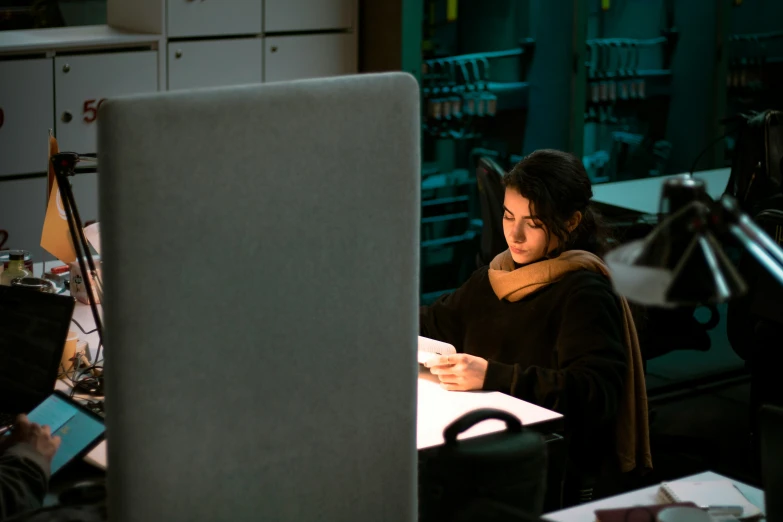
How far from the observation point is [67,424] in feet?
6.40

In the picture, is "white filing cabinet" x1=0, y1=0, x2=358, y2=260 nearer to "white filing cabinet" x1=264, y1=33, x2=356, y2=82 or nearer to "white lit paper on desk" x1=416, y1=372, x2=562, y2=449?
"white filing cabinet" x1=264, y1=33, x2=356, y2=82

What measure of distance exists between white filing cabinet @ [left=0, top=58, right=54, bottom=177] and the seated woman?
1872mm

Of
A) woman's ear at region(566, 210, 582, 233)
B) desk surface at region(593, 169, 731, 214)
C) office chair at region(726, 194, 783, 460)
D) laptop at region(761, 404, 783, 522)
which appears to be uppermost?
woman's ear at region(566, 210, 582, 233)

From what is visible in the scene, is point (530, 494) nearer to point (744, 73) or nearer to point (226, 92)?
point (226, 92)

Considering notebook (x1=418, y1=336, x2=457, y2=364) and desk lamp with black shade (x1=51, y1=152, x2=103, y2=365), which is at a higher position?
desk lamp with black shade (x1=51, y1=152, x2=103, y2=365)

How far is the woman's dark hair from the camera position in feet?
7.66

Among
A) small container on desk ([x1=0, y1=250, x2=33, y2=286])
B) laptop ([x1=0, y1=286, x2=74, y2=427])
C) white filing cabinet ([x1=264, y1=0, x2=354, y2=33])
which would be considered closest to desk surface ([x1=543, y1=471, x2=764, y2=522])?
laptop ([x1=0, y1=286, x2=74, y2=427])

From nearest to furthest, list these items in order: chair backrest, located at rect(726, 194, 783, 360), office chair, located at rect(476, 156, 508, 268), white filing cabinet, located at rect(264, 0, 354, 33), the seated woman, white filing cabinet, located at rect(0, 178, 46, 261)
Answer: the seated woman → chair backrest, located at rect(726, 194, 783, 360) → office chair, located at rect(476, 156, 508, 268) → white filing cabinet, located at rect(0, 178, 46, 261) → white filing cabinet, located at rect(264, 0, 354, 33)

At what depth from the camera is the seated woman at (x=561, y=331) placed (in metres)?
2.22

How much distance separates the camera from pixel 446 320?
2.62 m

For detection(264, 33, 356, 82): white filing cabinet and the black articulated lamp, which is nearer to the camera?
the black articulated lamp

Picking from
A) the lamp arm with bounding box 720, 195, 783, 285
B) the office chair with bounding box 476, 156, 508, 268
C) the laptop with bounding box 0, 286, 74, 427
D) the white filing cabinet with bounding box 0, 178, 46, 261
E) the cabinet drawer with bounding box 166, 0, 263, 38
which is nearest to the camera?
the lamp arm with bounding box 720, 195, 783, 285

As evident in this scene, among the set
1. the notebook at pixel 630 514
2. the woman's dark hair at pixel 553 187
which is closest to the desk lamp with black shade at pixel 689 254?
the notebook at pixel 630 514

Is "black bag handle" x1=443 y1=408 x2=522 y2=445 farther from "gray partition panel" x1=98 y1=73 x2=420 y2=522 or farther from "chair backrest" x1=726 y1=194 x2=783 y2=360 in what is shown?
"chair backrest" x1=726 y1=194 x2=783 y2=360
